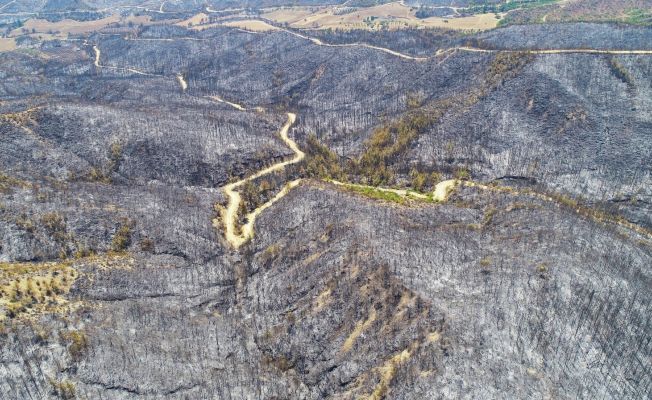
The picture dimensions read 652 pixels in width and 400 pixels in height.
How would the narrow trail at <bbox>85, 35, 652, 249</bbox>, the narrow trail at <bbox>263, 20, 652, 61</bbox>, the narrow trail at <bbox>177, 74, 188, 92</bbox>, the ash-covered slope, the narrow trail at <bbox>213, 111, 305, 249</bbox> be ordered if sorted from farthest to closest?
the narrow trail at <bbox>177, 74, 188, 92</bbox>, the narrow trail at <bbox>263, 20, 652, 61</bbox>, the narrow trail at <bbox>213, 111, 305, 249</bbox>, the narrow trail at <bbox>85, 35, 652, 249</bbox>, the ash-covered slope

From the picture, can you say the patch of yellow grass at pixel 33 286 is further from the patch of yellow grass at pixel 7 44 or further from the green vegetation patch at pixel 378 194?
the patch of yellow grass at pixel 7 44

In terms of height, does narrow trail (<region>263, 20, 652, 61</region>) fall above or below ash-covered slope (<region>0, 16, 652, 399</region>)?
above

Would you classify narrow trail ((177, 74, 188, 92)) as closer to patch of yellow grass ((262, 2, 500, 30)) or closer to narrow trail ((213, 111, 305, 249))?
narrow trail ((213, 111, 305, 249))

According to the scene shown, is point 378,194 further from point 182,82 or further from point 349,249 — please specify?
point 182,82

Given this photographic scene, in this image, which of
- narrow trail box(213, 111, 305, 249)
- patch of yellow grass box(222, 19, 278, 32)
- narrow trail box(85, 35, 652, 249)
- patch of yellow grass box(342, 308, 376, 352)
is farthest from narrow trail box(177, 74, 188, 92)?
patch of yellow grass box(342, 308, 376, 352)

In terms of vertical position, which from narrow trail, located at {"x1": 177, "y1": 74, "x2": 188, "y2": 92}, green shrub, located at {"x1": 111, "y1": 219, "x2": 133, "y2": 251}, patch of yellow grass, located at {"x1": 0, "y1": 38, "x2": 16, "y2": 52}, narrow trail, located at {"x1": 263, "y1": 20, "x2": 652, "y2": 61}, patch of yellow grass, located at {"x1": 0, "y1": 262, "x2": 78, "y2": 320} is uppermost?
narrow trail, located at {"x1": 263, "y1": 20, "x2": 652, "y2": 61}

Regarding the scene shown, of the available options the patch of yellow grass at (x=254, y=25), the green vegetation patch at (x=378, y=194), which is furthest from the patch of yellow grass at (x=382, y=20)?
the green vegetation patch at (x=378, y=194)

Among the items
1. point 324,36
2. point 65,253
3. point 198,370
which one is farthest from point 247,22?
point 198,370

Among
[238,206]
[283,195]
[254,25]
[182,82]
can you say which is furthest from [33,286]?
[254,25]

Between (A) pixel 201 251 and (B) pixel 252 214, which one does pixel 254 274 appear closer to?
(A) pixel 201 251
